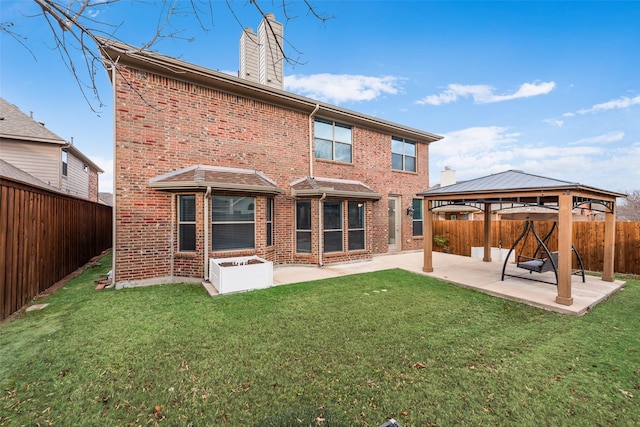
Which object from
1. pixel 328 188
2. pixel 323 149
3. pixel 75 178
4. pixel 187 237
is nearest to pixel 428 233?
pixel 328 188

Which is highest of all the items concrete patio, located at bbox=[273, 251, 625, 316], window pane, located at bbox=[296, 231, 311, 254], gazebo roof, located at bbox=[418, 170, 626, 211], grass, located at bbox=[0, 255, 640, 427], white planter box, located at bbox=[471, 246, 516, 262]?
gazebo roof, located at bbox=[418, 170, 626, 211]

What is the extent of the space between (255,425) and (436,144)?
14.6 m

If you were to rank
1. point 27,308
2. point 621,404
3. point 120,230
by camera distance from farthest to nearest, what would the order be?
point 120,230 < point 27,308 < point 621,404

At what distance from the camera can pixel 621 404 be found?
2527 mm

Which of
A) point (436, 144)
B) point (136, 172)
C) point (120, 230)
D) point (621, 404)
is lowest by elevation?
point (621, 404)

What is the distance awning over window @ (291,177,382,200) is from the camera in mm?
8641

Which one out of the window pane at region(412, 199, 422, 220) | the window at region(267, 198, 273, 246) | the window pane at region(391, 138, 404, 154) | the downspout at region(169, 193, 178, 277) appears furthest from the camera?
the window pane at region(412, 199, 422, 220)

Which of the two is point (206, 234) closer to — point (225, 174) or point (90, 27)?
point (225, 174)

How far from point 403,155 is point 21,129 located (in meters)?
18.4

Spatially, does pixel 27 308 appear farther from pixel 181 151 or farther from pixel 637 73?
pixel 637 73

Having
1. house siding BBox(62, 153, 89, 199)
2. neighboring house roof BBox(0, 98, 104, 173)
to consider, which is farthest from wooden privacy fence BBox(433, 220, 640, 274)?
house siding BBox(62, 153, 89, 199)

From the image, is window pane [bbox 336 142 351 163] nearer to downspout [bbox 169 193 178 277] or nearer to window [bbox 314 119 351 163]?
window [bbox 314 119 351 163]

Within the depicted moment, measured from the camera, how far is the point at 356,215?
32.2 ft

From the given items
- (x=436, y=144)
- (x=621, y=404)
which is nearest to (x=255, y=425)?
(x=621, y=404)
